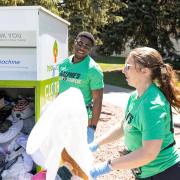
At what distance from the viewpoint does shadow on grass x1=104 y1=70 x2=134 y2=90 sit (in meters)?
20.2

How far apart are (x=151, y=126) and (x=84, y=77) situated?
2119 millimetres

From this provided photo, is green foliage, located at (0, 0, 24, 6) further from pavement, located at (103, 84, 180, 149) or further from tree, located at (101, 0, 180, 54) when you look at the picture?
tree, located at (101, 0, 180, 54)

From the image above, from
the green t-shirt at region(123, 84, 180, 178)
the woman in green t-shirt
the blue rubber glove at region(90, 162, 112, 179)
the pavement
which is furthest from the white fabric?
the pavement

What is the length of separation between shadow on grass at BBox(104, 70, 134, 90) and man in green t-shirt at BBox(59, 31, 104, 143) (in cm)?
1398

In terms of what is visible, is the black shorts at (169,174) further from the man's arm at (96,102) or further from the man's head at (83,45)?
the man's head at (83,45)

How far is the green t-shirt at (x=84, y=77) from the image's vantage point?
4.79m

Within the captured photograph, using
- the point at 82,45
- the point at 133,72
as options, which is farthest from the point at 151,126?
the point at 82,45

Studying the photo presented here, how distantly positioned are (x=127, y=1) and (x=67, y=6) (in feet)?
34.0

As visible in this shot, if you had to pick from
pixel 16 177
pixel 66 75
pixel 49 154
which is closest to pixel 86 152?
pixel 49 154

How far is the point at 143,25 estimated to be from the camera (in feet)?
74.0

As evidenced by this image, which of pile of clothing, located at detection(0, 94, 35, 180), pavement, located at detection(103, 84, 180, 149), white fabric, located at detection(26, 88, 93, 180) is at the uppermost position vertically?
white fabric, located at detection(26, 88, 93, 180)

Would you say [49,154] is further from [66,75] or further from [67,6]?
[67,6]

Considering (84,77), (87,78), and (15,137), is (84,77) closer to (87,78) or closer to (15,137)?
(87,78)

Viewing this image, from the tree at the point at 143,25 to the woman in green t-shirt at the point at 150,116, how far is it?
18.6 metres
